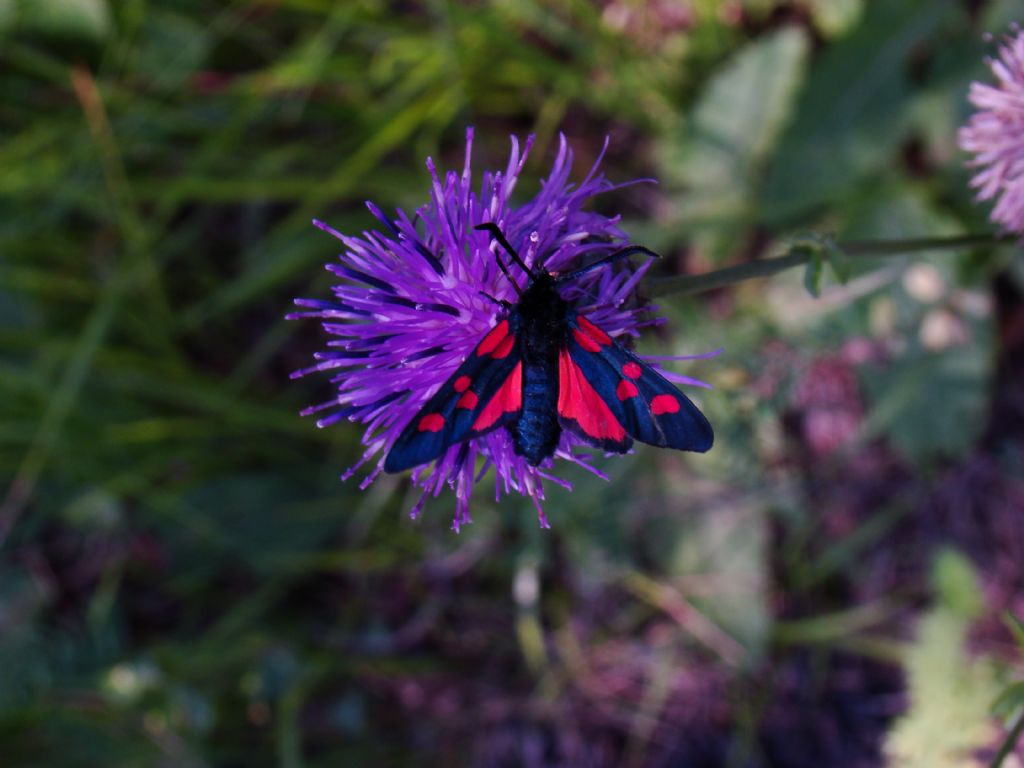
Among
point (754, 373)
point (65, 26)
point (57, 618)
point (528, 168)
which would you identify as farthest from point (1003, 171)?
point (57, 618)

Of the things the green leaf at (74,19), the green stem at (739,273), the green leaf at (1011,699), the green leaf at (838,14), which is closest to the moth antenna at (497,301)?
the green stem at (739,273)

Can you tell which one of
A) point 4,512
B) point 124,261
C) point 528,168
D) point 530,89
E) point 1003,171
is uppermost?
point 530,89

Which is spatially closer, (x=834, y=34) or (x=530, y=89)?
(x=834, y=34)

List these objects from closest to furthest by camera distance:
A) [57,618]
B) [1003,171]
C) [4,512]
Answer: [1003,171] < [4,512] < [57,618]

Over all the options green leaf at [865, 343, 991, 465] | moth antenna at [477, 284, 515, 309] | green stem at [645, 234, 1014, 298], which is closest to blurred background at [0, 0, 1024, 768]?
green leaf at [865, 343, 991, 465]

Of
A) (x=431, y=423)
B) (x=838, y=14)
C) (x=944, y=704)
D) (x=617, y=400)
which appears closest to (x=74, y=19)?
(x=838, y=14)

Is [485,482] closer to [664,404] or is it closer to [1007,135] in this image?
[664,404]

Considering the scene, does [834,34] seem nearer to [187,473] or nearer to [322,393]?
[322,393]

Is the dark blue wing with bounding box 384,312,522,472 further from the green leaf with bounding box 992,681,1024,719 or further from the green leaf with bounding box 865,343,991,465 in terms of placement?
the green leaf with bounding box 865,343,991,465
